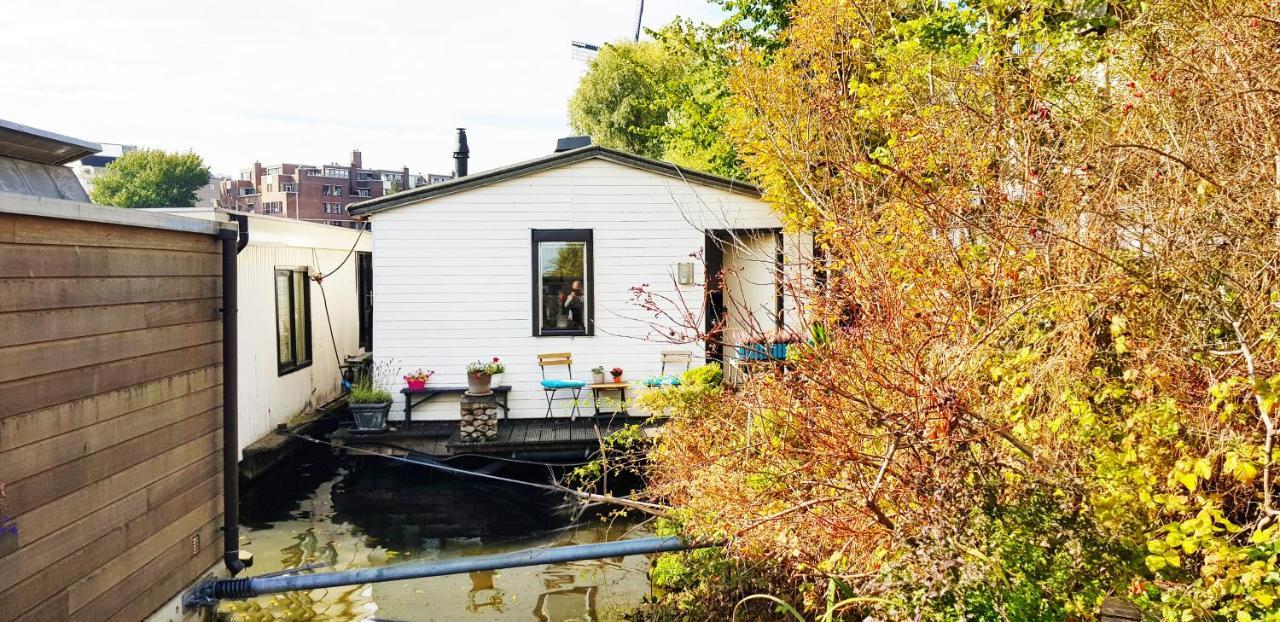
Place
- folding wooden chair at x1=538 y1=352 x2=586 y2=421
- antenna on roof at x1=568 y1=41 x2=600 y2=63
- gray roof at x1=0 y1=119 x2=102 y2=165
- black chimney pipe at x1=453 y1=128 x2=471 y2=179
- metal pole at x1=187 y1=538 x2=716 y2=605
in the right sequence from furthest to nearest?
antenna on roof at x1=568 y1=41 x2=600 y2=63
black chimney pipe at x1=453 y1=128 x2=471 y2=179
folding wooden chair at x1=538 y1=352 x2=586 y2=421
metal pole at x1=187 y1=538 x2=716 y2=605
gray roof at x1=0 y1=119 x2=102 y2=165

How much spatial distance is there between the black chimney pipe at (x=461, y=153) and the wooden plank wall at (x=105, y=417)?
1169 cm

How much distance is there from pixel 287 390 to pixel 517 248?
4.03 m

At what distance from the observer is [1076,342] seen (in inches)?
194

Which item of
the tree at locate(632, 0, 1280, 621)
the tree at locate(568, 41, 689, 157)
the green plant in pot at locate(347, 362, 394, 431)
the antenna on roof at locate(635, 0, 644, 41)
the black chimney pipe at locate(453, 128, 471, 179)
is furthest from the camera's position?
the tree at locate(568, 41, 689, 157)

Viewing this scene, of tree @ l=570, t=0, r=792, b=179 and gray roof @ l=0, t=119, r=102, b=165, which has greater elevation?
Result: tree @ l=570, t=0, r=792, b=179

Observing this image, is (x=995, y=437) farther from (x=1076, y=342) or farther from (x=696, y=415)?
(x=696, y=415)

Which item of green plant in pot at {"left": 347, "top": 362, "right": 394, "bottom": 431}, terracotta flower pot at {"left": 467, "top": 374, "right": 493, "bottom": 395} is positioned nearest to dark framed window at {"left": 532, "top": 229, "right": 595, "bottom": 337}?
terracotta flower pot at {"left": 467, "top": 374, "right": 493, "bottom": 395}

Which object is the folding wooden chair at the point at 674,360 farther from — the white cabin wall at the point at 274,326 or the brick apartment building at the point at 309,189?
the brick apartment building at the point at 309,189

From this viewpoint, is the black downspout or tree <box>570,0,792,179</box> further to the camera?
tree <box>570,0,792,179</box>

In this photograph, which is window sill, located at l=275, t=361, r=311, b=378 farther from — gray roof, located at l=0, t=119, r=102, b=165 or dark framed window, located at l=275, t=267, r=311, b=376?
gray roof, located at l=0, t=119, r=102, b=165

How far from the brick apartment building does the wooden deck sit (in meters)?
57.9

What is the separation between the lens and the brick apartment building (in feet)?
227

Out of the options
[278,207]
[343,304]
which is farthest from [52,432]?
[278,207]

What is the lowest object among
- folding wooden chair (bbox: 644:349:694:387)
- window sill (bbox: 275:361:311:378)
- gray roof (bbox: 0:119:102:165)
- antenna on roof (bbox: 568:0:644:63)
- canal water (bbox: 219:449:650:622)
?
canal water (bbox: 219:449:650:622)
